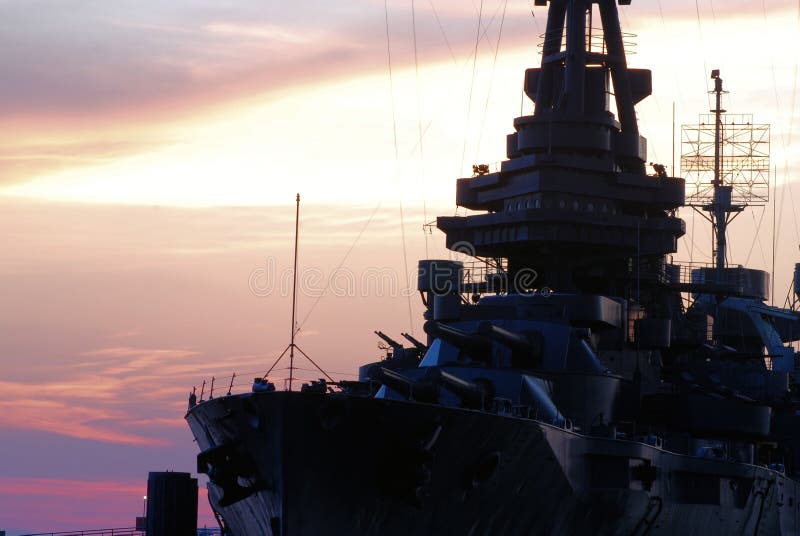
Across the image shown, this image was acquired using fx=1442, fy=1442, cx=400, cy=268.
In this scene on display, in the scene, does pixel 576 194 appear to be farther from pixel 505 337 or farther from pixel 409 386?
pixel 409 386

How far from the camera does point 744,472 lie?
35.8m

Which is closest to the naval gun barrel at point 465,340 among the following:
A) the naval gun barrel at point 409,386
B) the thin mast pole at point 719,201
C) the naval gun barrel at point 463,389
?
the naval gun barrel at point 463,389

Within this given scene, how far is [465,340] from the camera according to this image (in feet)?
104

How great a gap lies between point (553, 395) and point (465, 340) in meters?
2.34

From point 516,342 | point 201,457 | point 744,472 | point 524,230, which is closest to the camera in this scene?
point 201,457

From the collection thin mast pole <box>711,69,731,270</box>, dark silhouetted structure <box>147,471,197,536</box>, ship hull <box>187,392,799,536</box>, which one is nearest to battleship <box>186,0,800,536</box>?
ship hull <box>187,392,799,536</box>

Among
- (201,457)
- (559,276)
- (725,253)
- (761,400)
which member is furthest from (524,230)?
(725,253)

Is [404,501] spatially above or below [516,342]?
below

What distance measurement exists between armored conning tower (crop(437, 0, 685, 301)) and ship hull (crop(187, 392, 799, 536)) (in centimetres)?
1020

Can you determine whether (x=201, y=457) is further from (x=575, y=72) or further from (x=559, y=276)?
(x=575, y=72)

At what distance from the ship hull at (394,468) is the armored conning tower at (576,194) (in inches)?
401

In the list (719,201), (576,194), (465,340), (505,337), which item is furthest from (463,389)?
(719,201)

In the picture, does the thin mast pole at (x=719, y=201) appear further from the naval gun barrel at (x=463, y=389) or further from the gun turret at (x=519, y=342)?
the naval gun barrel at (x=463, y=389)

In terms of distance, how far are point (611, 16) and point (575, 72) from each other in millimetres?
3170
